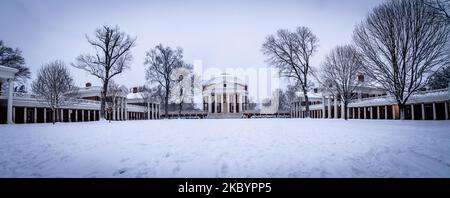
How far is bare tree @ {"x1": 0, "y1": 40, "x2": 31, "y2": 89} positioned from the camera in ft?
104

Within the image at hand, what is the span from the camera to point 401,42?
712 inches

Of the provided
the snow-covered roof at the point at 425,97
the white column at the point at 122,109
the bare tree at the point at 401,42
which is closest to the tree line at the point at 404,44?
the bare tree at the point at 401,42

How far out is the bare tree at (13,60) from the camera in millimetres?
31783

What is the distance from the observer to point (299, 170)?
4.46 metres

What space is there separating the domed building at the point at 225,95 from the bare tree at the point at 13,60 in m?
42.5

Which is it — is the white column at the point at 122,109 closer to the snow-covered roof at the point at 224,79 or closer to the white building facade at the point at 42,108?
the white building facade at the point at 42,108

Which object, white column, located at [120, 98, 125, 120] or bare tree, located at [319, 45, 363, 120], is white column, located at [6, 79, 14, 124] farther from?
bare tree, located at [319, 45, 363, 120]

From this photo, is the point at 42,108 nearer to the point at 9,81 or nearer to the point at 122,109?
the point at 9,81

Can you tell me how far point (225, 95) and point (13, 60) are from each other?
47831 mm

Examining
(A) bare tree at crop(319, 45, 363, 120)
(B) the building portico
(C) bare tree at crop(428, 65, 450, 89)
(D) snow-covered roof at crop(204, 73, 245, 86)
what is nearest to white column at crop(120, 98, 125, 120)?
(D) snow-covered roof at crop(204, 73, 245, 86)

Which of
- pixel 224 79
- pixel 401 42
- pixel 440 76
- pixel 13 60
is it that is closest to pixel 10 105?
pixel 13 60

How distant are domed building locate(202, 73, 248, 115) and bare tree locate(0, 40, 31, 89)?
140 ft
